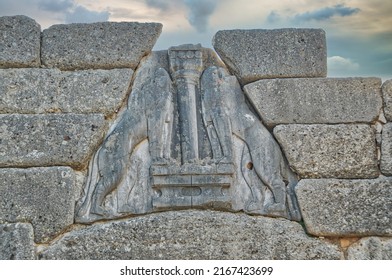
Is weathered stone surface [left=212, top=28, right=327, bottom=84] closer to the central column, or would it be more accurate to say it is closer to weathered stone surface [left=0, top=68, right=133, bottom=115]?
the central column

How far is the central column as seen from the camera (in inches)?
215

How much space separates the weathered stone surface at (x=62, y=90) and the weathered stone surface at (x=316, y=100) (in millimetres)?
1152

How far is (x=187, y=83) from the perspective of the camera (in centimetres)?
557

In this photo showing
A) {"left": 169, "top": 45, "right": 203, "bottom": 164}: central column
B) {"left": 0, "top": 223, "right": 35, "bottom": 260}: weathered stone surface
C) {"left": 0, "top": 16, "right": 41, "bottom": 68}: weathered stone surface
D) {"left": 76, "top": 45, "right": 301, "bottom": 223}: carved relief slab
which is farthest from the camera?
{"left": 0, "top": 16, "right": 41, "bottom": 68}: weathered stone surface

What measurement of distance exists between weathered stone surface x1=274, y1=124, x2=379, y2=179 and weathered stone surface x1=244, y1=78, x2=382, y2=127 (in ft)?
0.27

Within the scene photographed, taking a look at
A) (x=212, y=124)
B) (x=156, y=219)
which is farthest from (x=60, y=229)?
(x=212, y=124)

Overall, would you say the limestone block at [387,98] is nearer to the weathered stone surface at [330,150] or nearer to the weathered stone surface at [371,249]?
the weathered stone surface at [330,150]

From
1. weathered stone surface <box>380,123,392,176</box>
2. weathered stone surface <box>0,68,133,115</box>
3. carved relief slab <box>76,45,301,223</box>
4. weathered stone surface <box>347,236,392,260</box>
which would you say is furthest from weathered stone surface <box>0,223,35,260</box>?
weathered stone surface <box>380,123,392,176</box>

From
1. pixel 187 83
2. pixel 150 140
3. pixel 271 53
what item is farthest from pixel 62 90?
pixel 271 53

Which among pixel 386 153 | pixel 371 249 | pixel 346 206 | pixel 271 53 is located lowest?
pixel 371 249

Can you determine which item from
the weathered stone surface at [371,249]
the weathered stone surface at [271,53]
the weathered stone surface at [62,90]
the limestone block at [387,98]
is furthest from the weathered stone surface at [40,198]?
the limestone block at [387,98]

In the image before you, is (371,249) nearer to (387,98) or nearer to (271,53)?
(387,98)

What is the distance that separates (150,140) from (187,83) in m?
0.60

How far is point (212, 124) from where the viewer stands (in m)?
5.52
